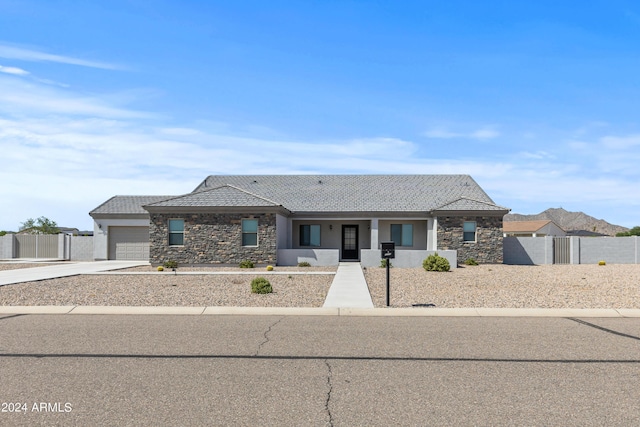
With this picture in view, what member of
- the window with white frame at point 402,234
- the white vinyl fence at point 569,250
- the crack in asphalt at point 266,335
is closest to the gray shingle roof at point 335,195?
the window with white frame at point 402,234

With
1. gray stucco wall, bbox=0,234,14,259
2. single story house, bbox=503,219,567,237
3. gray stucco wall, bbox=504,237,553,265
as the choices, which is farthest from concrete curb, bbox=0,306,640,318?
single story house, bbox=503,219,567,237

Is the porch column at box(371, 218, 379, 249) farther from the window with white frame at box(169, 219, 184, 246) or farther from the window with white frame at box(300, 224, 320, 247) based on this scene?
the window with white frame at box(169, 219, 184, 246)

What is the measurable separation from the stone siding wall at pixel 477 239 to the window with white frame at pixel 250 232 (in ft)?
33.8

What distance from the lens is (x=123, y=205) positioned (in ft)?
121

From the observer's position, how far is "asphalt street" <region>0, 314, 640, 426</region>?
535 cm

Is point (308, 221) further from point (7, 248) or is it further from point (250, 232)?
point (7, 248)

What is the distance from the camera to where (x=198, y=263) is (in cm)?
2780

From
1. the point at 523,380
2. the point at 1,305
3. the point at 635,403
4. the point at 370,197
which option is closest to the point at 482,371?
the point at 523,380

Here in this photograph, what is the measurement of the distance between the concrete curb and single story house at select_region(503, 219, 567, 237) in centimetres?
5436

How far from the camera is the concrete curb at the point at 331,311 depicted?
39.7ft

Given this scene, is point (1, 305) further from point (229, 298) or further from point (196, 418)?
point (196, 418)

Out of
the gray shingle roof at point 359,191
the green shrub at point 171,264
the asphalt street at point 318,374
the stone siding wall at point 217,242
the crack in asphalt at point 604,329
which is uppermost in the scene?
the gray shingle roof at point 359,191

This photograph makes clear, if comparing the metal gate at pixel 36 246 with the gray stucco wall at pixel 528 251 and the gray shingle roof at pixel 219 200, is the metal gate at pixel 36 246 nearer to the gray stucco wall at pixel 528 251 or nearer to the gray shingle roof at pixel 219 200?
the gray shingle roof at pixel 219 200

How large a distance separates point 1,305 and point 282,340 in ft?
28.4
